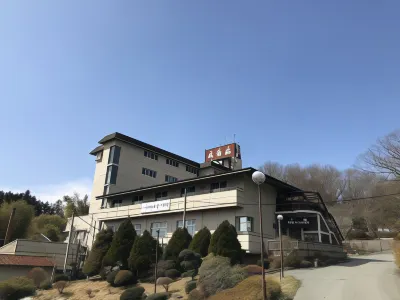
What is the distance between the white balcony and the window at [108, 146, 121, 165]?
740cm

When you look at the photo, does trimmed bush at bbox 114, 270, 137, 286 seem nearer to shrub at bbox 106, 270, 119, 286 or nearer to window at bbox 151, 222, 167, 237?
shrub at bbox 106, 270, 119, 286

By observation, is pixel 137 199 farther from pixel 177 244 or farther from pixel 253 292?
pixel 253 292

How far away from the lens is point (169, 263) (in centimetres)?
2328

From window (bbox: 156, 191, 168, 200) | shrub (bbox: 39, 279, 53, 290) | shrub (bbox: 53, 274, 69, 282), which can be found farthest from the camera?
window (bbox: 156, 191, 168, 200)

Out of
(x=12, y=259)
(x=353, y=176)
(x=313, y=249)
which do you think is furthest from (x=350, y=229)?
(x=12, y=259)

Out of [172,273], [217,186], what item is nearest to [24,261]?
[172,273]

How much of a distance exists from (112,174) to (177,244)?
803 inches

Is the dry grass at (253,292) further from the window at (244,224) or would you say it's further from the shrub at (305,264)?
the window at (244,224)

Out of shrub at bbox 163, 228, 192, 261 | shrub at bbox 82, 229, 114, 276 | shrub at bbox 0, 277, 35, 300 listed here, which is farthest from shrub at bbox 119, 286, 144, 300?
shrub at bbox 82, 229, 114, 276

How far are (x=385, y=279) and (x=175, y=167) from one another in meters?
36.4

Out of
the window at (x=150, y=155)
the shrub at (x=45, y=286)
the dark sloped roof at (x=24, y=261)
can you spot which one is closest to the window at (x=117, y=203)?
the window at (x=150, y=155)

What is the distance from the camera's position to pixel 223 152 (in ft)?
194

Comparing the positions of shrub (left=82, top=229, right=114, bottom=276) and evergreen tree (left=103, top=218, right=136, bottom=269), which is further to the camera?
shrub (left=82, top=229, right=114, bottom=276)

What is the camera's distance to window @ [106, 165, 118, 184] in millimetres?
43000
